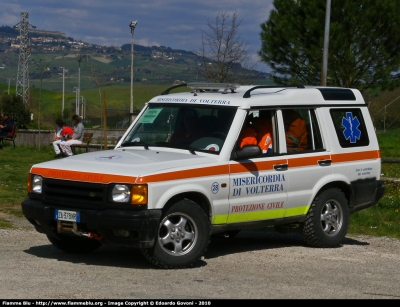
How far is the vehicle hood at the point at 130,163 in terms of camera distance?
26.3 feet

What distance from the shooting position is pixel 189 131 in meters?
9.27

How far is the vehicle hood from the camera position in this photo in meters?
8.01

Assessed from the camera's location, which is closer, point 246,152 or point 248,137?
point 246,152

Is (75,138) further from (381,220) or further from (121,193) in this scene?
(121,193)

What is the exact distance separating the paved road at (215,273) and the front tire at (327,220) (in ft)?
0.50

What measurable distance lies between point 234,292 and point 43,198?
2.46m

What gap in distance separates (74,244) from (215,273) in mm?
1833

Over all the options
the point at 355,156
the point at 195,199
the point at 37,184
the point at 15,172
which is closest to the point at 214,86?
the point at 195,199

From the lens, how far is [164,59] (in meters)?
191

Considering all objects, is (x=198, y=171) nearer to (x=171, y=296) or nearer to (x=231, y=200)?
(x=231, y=200)

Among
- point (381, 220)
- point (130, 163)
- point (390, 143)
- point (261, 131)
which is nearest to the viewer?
point (130, 163)

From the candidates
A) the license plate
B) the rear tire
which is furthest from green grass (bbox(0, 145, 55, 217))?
the license plate

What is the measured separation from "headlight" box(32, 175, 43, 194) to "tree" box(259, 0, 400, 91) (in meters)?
22.0

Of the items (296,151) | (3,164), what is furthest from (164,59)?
(296,151)
